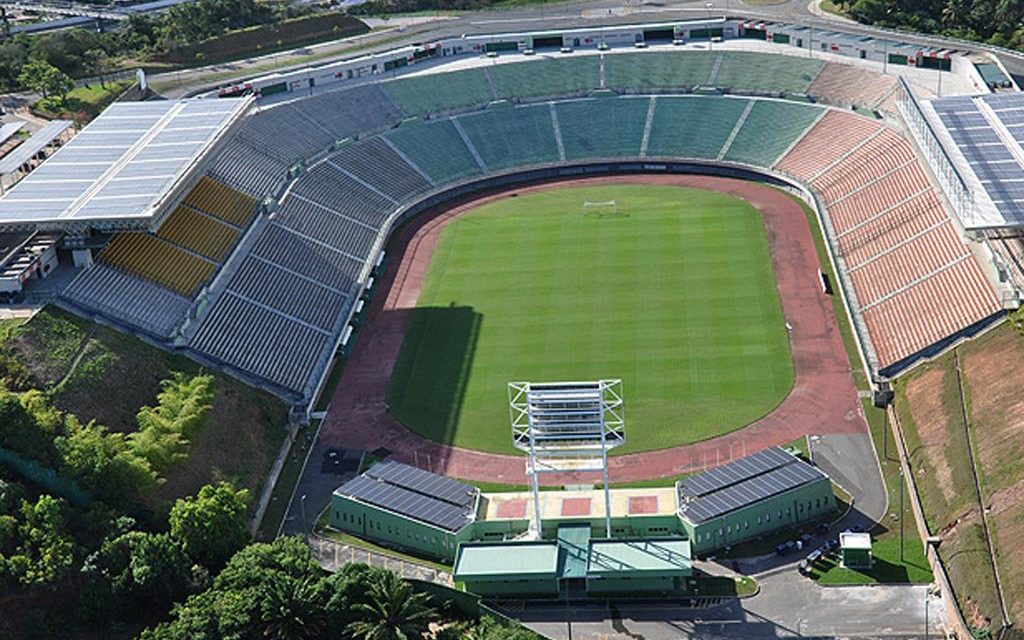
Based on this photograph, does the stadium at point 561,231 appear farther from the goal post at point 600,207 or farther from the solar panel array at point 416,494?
the solar panel array at point 416,494

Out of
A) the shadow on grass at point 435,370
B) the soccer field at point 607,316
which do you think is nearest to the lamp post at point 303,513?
the shadow on grass at point 435,370

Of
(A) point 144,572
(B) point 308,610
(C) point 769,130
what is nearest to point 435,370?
(A) point 144,572

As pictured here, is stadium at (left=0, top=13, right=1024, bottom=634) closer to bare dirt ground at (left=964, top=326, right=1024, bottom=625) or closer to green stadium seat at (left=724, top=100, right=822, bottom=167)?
green stadium seat at (left=724, top=100, right=822, bottom=167)

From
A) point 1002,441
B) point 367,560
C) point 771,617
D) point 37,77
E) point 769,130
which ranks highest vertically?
point 37,77

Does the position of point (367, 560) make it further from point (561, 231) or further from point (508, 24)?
point (508, 24)

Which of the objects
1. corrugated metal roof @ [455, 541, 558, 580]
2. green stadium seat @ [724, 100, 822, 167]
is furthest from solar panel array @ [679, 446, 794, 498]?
green stadium seat @ [724, 100, 822, 167]

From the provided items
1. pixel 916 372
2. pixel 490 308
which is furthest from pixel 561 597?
pixel 490 308

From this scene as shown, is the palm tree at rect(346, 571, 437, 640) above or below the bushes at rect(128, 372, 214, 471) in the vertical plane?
below
